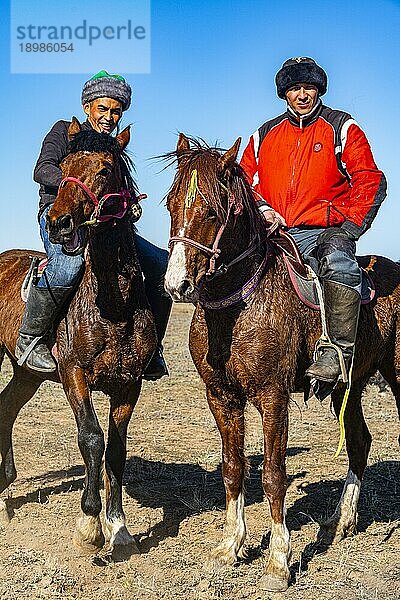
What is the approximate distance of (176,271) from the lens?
4.43 metres

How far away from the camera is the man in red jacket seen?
5.45 m

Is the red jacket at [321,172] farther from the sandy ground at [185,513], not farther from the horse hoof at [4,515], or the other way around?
the horse hoof at [4,515]

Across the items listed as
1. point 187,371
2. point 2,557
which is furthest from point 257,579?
point 187,371

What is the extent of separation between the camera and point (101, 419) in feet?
35.2

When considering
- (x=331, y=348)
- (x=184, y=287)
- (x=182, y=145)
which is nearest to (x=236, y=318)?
(x=331, y=348)

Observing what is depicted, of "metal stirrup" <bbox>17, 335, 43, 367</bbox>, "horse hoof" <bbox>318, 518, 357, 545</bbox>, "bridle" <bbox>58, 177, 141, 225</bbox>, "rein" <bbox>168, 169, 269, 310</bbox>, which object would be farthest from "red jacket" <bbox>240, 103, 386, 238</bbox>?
"horse hoof" <bbox>318, 518, 357, 545</bbox>

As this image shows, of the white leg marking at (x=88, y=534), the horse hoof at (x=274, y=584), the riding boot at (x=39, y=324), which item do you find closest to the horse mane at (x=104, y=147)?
the riding boot at (x=39, y=324)

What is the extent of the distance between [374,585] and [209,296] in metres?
2.35

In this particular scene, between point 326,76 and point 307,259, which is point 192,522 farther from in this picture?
point 326,76

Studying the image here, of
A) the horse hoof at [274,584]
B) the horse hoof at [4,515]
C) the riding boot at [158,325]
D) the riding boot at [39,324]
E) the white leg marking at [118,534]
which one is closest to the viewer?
the horse hoof at [274,584]

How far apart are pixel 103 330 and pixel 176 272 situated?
54.2 inches

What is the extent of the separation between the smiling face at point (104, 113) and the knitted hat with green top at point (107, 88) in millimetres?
40

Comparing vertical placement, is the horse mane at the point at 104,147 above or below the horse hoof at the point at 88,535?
above

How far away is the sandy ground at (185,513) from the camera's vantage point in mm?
5195
